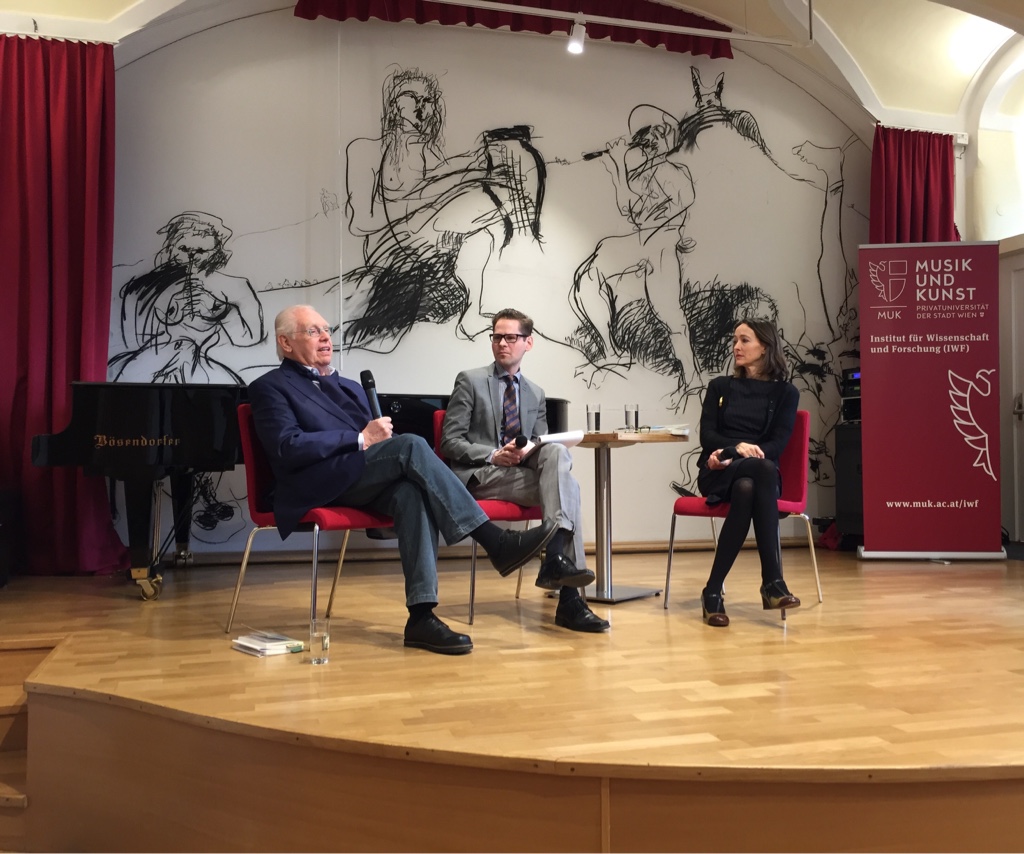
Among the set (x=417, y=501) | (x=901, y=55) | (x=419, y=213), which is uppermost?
(x=901, y=55)

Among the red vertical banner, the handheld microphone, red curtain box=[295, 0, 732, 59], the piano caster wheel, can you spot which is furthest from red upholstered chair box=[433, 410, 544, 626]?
red curtain box=[295, 0, 732, 59]

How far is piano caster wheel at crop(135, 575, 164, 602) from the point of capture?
4.02 metres

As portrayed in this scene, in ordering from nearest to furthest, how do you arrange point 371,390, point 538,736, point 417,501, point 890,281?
point 538,736, point 417,501, point 371,390, point 890,281

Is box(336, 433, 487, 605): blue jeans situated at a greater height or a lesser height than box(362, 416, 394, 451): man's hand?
lesser

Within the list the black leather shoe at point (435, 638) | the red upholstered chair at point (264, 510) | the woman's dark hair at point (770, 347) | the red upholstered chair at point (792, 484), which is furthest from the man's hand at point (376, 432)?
the woman's dark hair at point (770, 347)

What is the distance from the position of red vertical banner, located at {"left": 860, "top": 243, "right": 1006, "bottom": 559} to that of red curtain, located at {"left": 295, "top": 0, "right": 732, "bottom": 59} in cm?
189

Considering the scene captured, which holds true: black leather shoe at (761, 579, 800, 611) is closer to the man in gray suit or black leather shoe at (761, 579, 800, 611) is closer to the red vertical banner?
the man in gray suit

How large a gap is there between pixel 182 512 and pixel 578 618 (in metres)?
2.58

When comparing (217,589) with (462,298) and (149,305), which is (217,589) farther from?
(462,298)

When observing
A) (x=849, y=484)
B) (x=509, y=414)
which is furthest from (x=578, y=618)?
(x=849, y=484)

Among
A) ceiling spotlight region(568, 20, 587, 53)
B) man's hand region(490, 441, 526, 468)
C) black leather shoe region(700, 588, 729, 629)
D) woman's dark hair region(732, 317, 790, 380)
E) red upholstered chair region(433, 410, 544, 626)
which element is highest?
ceiling spotlight region(568, 20, 587, 53)

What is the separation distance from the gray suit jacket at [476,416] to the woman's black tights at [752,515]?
0.84m

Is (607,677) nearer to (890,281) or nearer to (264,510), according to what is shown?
(264,510)

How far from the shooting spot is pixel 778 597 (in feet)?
11.2
